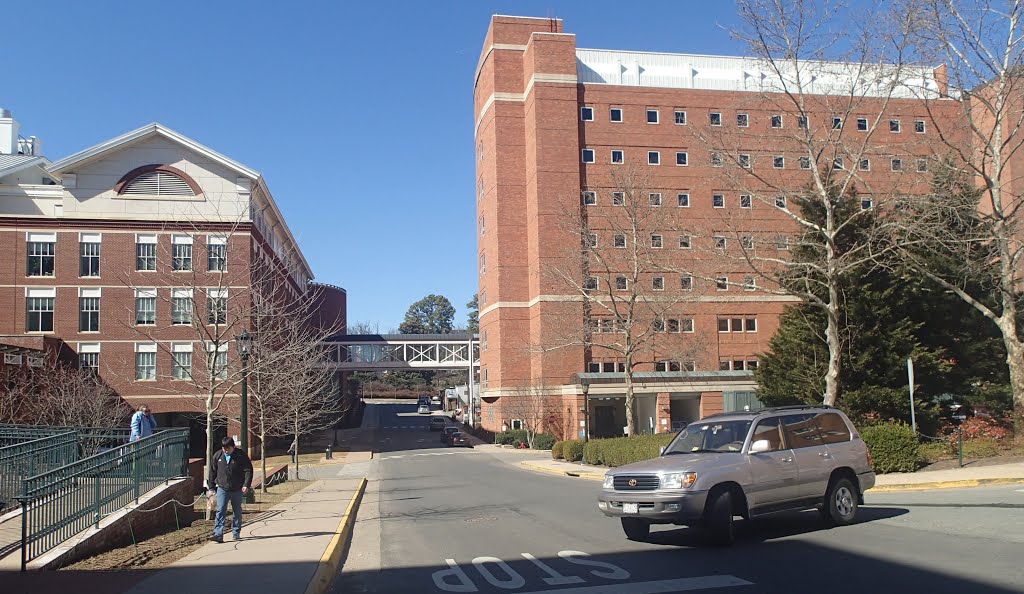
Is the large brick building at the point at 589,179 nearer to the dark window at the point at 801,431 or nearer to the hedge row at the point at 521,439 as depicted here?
the hedge row at the point at 521,439

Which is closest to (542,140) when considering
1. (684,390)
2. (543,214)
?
(543,214)

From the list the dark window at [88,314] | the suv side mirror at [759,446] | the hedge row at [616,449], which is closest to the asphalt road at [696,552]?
the suv side mirror at [759,446]

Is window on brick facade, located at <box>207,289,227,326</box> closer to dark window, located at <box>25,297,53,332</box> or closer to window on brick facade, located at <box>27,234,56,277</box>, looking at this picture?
dark window, located at <box>25,297,53,332</box>

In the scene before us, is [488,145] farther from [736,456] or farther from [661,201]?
[736,456]

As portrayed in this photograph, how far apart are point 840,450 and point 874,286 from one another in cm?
1982

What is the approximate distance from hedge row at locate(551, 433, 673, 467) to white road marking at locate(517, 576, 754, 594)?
16.3 metres

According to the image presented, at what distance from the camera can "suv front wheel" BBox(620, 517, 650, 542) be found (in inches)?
482

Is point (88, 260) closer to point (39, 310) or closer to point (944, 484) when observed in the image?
point (39, 310)

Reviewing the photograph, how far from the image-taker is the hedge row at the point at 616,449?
29484 millimetres

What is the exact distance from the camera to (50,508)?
36.0ft

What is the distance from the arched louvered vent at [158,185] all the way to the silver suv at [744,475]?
43607mm

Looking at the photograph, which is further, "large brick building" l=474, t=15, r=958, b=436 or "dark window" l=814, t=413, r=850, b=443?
"large brick building" l=474, t=15, r=958, b=436

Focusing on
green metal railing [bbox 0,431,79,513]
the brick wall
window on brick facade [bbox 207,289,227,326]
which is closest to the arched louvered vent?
window on brick facade [bbox 207,289,227,326]

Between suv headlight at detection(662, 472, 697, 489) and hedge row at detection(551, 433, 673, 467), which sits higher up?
suv headlight at detection(662, 472, 697, 489)
